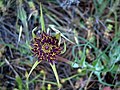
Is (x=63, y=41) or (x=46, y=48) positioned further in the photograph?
(x=63, y=41)

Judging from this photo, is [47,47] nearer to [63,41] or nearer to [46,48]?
[46,48]

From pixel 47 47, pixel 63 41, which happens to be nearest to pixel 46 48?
pixel 47 47

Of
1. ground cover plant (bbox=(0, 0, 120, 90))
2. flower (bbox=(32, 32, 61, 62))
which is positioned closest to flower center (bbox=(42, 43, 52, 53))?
flower (bbox=(32, 32, 61, 62))

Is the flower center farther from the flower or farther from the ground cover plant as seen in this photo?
the ground cover plant

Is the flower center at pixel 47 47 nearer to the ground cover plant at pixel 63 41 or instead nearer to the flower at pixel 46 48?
the flower at pixel 46 48

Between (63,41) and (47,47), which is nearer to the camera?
(47,47)

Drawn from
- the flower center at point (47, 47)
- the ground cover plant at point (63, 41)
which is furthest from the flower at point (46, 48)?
the ground cover plant at point (63, 41)
